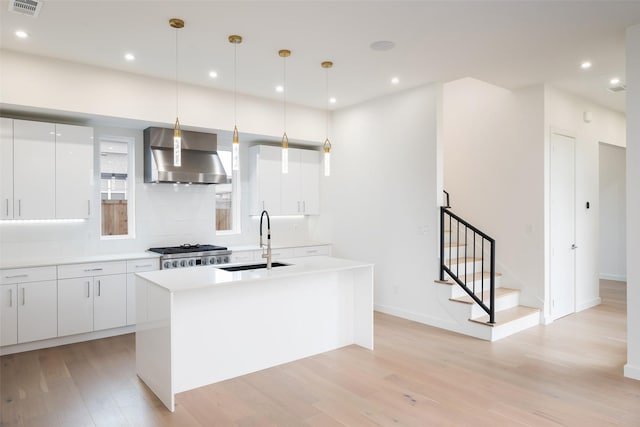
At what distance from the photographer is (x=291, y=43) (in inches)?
Answer: 161

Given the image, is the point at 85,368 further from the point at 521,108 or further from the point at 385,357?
the point at 521,108

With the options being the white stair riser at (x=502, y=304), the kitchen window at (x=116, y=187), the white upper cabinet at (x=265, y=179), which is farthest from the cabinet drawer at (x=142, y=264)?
the white stair riser at (x=502, y=304)

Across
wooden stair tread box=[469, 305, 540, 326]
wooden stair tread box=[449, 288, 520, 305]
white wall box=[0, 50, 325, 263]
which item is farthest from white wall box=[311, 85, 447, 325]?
white wall box=[0, 50, 325, 263]

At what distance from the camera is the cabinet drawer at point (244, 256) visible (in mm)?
5914

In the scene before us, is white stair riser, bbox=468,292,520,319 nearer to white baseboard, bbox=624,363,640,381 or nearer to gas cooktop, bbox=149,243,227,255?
white baseboard, bbox=624,363,640,381

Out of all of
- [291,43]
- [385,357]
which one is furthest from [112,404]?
[291,43]

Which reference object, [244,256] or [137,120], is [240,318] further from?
[137,120]

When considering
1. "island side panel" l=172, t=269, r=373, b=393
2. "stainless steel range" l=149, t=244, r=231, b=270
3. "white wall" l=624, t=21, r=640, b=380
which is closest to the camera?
"island side panel" l=172, t=269, r=373, b=393

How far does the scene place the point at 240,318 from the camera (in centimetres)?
371

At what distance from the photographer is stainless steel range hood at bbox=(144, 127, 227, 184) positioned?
208 inches

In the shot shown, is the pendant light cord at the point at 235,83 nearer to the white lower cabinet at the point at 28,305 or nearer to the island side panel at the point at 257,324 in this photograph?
the island side panel at the point at 257,324

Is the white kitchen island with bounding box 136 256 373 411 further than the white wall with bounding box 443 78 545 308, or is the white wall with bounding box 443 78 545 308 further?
the white wall with bounding box 443 78 545 308

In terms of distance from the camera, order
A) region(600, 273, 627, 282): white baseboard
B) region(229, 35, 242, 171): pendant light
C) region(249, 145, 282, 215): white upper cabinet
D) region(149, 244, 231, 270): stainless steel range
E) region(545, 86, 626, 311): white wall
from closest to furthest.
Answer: region(229, 35, 242, 171): pendant light → region(149, 244, 231, 270): stainless steel range → region(545, 86, 626, 311): white wall → region(249, 145, 282, 215): white upper cabinet → region(600, 273, 627, 282): white baseboard

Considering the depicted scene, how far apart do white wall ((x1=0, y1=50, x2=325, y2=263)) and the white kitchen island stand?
2118mm
